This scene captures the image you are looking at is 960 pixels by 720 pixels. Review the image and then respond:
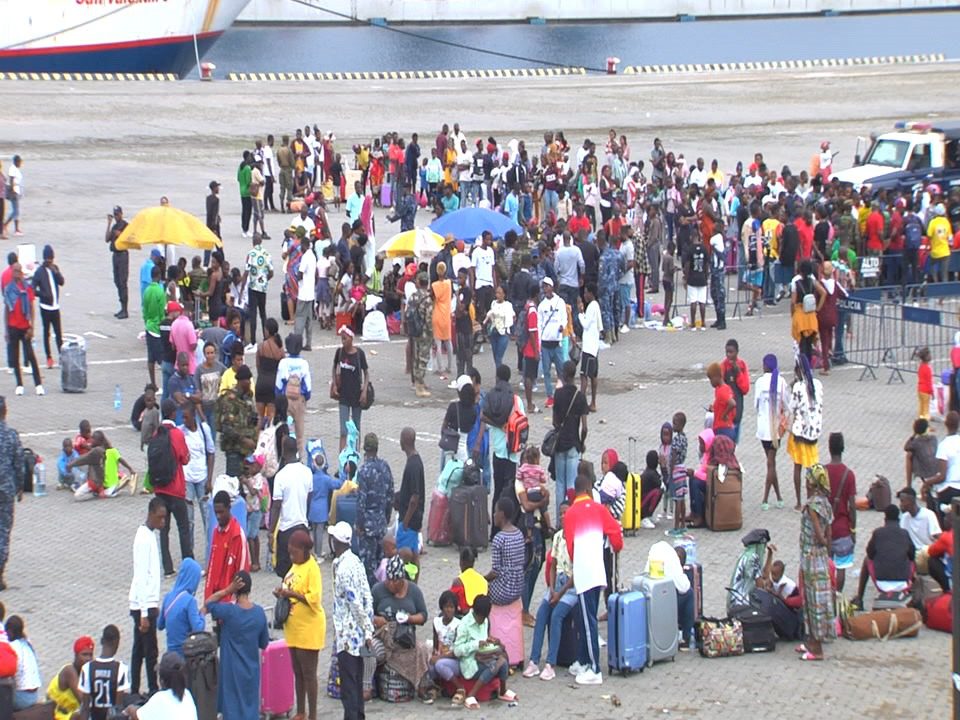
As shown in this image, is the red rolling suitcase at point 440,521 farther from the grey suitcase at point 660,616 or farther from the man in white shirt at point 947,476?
the man in white shirt at point 947,476

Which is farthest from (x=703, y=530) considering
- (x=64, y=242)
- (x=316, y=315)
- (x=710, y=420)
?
(x=64, y=242)

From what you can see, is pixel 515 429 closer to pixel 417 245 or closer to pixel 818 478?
pixel 818 478

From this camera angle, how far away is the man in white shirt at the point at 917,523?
48.1ft

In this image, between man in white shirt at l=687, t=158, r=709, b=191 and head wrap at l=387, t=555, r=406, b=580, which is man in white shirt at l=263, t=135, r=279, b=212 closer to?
man in white shirt at l=687, t=158, r=709, b=191

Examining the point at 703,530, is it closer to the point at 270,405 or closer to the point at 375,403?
the point at 270,405

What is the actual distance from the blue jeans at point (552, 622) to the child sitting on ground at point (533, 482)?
1.05 meters

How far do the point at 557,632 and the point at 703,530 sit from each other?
3.85m

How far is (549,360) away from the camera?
832 inches

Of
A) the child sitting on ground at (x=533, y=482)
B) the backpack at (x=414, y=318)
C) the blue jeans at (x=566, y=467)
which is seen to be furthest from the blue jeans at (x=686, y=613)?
the backpack at (x=414, y=318)

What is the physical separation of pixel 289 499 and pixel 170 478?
1186 millimetres

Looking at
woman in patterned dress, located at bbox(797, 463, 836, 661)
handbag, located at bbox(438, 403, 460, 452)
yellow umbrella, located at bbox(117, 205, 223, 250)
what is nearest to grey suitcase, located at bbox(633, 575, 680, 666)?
woman in patterned dress, located at bbox(797, 463, 836, 661)

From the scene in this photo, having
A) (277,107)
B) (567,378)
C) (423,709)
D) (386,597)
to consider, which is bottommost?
(423,709)

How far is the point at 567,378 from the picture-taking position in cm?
1688

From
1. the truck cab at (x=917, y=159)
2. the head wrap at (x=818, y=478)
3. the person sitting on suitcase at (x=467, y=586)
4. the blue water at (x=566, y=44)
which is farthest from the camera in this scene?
the blue water at (x=566, y=44)
